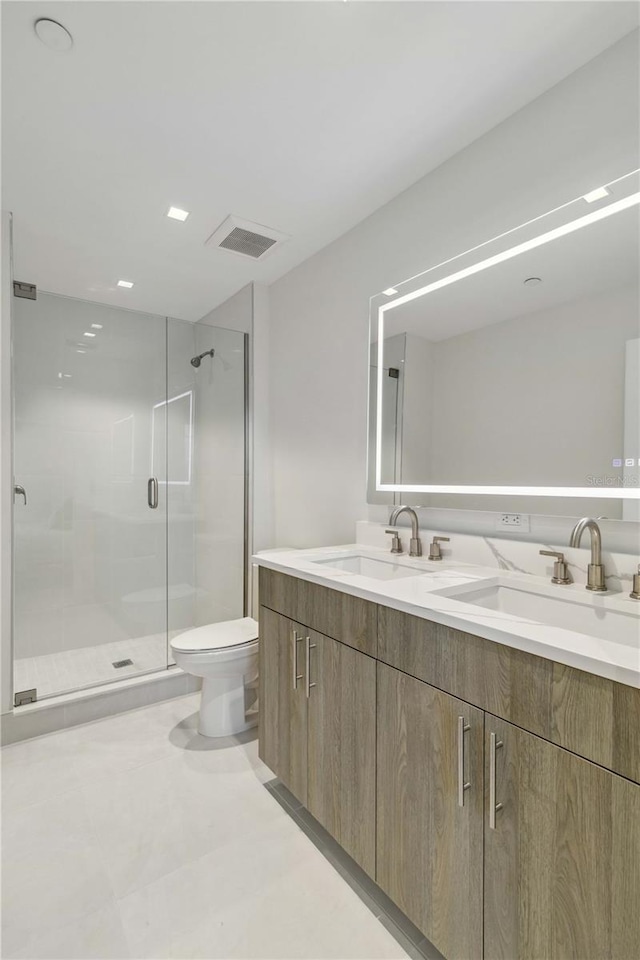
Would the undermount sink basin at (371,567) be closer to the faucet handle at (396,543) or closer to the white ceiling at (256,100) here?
the faucet handle at (396,543)

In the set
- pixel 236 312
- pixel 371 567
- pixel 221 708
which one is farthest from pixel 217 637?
pixel 236 312

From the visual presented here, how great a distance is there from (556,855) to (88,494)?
106 inches

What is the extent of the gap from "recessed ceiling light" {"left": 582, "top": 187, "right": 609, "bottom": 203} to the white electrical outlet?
0.92 m

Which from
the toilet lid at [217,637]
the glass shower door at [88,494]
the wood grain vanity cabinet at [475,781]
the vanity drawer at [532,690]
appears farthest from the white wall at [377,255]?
the vanity drawer at [532,690]

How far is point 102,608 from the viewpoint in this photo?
2.94 meters

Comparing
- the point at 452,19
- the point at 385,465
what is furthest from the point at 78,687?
the point at 452,19

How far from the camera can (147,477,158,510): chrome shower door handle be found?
294cm

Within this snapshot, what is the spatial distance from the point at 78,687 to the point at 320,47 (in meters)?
2.83

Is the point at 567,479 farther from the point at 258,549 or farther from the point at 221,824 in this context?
the point at 258,549

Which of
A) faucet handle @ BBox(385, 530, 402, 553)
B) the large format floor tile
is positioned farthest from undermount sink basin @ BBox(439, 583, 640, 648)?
the large format floor tile

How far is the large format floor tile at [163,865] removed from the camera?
124cm

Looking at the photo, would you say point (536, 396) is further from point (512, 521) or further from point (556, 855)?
point (556, 855)

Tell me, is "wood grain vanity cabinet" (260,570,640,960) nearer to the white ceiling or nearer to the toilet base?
the toilet base

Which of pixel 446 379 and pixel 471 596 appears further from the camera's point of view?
pixel 446 379
